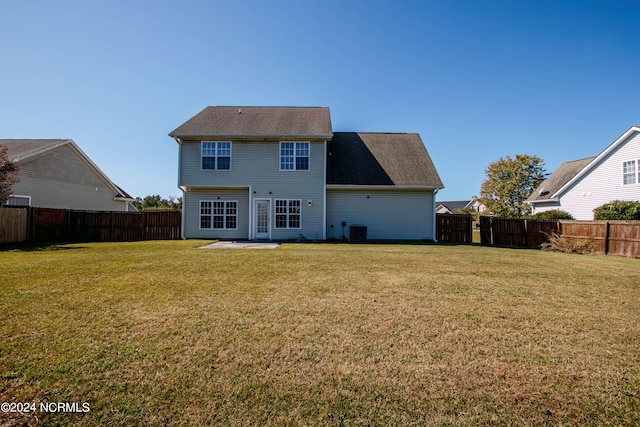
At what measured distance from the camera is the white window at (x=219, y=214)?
16.2 m

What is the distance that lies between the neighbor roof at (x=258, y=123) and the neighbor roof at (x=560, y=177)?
809 inches

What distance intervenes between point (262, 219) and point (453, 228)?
38.0 feet

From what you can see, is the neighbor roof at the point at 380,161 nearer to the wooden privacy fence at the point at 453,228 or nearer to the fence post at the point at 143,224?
the wooden privacy fence at the point at 453,228

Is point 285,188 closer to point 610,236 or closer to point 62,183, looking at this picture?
point 610,236

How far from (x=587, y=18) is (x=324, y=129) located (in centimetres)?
1230

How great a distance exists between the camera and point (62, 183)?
62.9 feet

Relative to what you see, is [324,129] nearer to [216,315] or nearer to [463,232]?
[463,232]

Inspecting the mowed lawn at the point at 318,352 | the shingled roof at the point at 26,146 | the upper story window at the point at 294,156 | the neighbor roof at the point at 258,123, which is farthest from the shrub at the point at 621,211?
the shingled roof at the point at 26,146

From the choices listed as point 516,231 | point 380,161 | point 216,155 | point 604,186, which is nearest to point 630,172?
point 604,186

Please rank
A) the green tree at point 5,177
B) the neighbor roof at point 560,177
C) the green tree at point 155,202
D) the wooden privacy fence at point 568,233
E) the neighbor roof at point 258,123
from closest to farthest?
1. the wooden privacy fence at point 568,233
2. the green tree at point 5,177
3. the neighbor roof at point 258,123
4. the neighbor roof at point 560,177
5. the green tree at point 155,202

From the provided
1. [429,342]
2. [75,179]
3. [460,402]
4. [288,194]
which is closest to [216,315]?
[429,342]

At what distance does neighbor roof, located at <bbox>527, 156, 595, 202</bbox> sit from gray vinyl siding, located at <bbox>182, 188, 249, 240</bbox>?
24.3 m

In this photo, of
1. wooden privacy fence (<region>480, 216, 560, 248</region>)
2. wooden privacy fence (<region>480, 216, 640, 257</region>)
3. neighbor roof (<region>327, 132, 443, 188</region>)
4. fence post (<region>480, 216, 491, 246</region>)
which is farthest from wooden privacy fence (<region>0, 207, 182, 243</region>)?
wooden privacy fence (<region>480, 216, 640, 257</region>)

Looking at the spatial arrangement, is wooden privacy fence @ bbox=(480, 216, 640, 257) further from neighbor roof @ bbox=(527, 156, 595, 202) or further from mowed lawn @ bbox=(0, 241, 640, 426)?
neighbor roof @ bbox=(527, 156, 595, 202)
